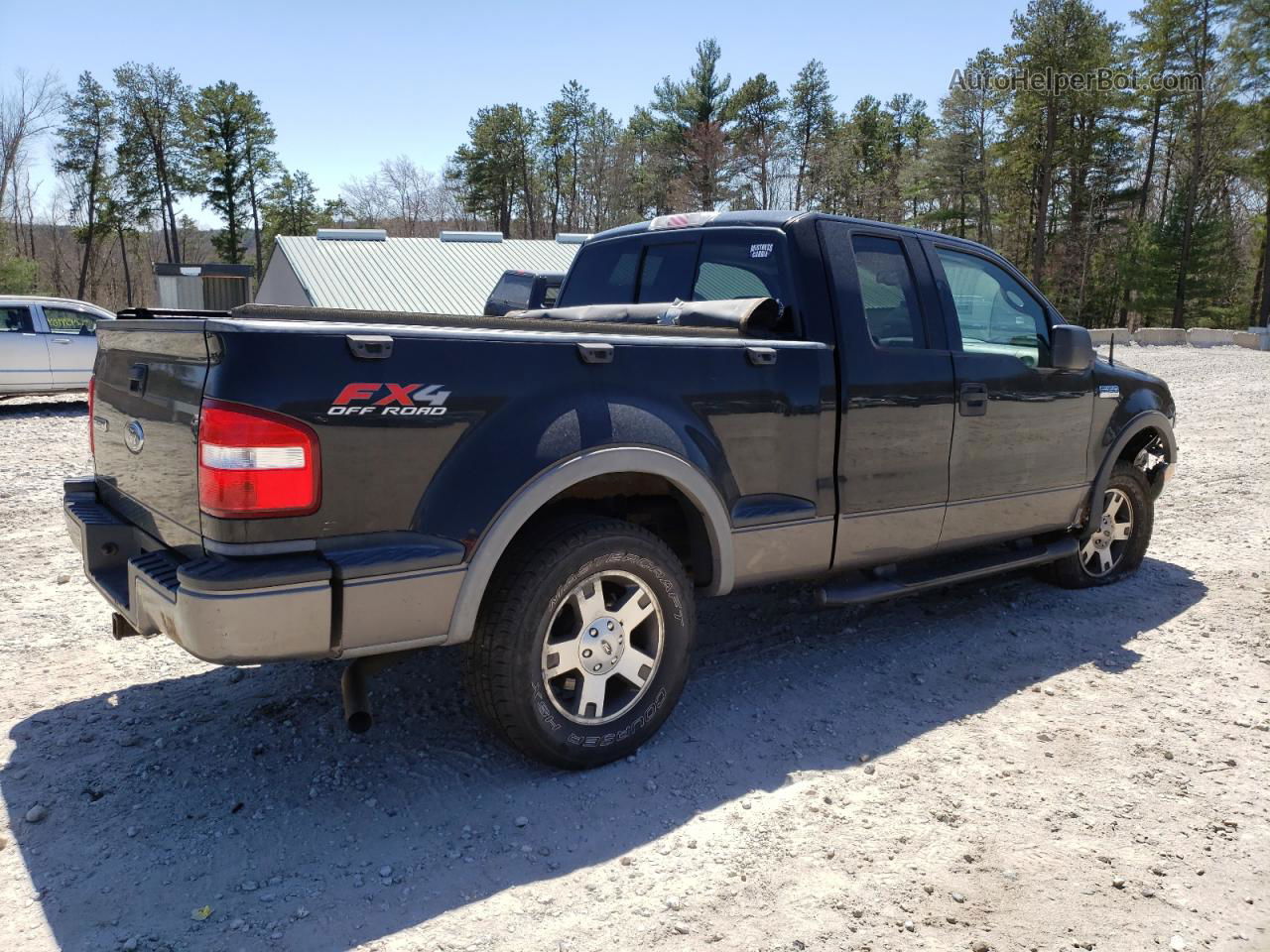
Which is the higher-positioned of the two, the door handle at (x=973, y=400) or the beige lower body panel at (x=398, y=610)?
the door handle at (x=973, y=400)

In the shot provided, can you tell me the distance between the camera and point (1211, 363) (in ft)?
80.6

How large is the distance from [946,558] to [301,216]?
6716 cm

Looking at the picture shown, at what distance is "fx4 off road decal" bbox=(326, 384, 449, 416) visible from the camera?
2.85 metres

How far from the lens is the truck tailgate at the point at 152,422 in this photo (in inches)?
115

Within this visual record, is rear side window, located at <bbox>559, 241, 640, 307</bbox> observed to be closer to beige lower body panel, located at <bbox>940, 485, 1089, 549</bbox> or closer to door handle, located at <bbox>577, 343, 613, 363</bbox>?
door handle, located at <bbox>577, 343, 613, 363</bbox>

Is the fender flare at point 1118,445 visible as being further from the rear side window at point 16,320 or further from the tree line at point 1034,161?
the tree line at point 1034,161

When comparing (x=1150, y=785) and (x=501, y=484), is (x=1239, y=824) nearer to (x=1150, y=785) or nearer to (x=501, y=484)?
(x=1150, y=785)

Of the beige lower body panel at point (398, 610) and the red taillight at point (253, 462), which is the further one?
the beige lower body panel at point (398, 610)

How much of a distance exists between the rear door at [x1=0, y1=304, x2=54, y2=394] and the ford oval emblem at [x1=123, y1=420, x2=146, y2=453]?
13.2 metres

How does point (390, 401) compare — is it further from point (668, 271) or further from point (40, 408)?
point (40, 408)

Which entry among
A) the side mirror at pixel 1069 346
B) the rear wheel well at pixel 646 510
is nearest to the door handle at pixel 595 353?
the rear wheel well at pixel 646 510

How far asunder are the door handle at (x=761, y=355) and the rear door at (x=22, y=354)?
1431 cm

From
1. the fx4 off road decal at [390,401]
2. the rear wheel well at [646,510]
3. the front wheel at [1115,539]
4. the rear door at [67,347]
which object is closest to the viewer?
the fx4 off road decal at [390,401]

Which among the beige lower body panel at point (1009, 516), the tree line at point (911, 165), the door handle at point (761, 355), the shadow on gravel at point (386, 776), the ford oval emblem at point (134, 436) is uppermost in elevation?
the tree line at point (911, 165)
